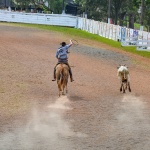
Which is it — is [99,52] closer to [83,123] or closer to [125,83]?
[125,83]

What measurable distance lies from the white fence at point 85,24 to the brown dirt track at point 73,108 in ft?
43.0

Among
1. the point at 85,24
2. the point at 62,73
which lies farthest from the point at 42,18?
the point at 62,73

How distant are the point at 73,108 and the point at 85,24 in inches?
2027

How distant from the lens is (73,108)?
16734mm

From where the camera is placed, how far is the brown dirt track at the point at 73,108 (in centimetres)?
1238

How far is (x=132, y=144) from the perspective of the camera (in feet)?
39.9

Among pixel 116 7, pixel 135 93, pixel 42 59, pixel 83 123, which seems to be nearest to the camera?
pixel 83 123

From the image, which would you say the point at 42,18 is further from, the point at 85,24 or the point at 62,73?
the point at 62,73

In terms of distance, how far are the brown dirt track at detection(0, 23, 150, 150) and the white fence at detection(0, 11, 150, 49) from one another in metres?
13.1

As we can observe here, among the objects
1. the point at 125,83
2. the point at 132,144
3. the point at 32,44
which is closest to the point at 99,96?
the point at 125,83

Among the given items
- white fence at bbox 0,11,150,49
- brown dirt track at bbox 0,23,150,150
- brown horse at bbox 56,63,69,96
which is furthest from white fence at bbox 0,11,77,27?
brown horse at bbox 56,63,69,96

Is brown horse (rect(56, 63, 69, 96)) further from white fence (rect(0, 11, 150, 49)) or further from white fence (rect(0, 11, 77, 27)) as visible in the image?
white fence (rect(0, 11, 77, 27))

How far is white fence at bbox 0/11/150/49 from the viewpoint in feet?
145

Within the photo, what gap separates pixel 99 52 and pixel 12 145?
26.0 m
